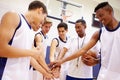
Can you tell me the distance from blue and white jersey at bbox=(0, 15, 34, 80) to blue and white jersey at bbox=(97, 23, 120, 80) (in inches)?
40.6

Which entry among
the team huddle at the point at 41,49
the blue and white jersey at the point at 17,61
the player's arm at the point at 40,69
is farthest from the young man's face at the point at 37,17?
the player's arm at the point at 40,69

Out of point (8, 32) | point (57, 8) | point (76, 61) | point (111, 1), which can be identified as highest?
point (111, 1)

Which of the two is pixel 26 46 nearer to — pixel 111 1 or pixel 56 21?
pixel 56 21

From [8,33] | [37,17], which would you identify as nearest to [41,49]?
[37,17]

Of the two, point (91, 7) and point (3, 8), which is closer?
point (3, 8)

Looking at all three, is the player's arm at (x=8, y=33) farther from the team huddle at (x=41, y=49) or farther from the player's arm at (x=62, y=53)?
the player's arm at (x=62, y=53)

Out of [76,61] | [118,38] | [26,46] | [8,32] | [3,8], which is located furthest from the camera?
[3,8]

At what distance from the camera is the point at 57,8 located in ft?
23.3

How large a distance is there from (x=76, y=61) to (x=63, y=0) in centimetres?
409

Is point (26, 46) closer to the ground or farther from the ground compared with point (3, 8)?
closer to the ground

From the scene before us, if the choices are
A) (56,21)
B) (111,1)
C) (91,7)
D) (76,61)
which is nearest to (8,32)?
(76,61)

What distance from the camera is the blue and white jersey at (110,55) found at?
2.43 meters

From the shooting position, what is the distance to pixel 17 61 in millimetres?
1927

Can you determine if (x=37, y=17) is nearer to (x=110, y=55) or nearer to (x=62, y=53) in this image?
Answer: (x=110, y=55)
